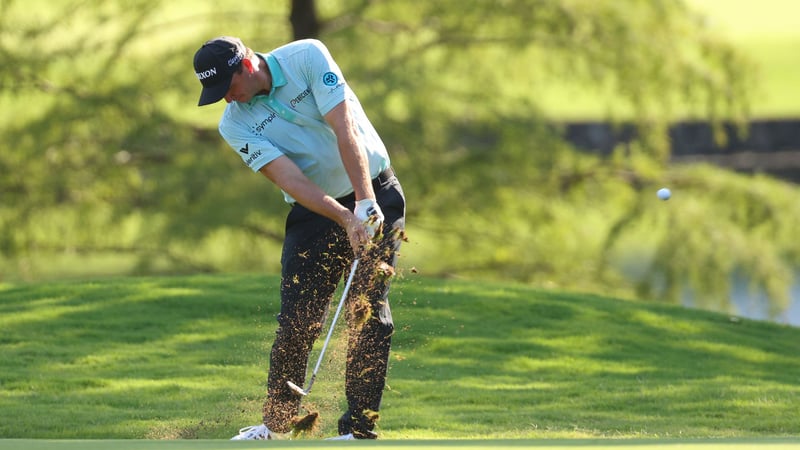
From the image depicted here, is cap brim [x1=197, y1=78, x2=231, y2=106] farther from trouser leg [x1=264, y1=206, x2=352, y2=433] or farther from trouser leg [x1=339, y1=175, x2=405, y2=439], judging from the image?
trouser leg [x1=339, y1=175, x2=405, y2=439]

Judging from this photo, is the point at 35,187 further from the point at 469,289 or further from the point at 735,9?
the point at 735,9

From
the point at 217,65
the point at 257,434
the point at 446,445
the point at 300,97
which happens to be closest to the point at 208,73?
the point at 217,65

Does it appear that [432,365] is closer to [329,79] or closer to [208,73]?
[329,79]

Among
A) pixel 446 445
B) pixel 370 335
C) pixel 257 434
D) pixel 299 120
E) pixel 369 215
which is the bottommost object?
pixel 257 434

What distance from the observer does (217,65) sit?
5066 millimetres

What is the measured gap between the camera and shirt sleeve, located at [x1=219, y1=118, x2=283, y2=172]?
514cm

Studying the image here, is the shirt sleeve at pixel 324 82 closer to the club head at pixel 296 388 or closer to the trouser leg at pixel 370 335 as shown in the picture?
the trouser leg at pixel 370 335

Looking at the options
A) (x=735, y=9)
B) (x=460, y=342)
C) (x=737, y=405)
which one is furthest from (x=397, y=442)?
(x=735, y=9)

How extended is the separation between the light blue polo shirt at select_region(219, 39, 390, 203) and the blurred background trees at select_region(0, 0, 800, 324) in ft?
33.7

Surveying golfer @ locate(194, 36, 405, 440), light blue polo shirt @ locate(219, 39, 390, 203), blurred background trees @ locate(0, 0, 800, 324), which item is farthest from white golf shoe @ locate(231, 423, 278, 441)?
blurred background trees @ locate(0, 0, 800, 324)

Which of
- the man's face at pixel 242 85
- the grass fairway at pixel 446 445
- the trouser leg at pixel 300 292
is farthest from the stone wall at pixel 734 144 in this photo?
the grass fairway at pixel 446 445

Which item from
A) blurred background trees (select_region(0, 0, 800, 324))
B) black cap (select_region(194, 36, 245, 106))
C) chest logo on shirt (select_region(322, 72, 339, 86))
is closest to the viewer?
black cap (select_region(194, 36, 245, 106))

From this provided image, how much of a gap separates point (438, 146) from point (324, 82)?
11.5 meters

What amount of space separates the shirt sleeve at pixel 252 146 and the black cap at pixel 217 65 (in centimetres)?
20
